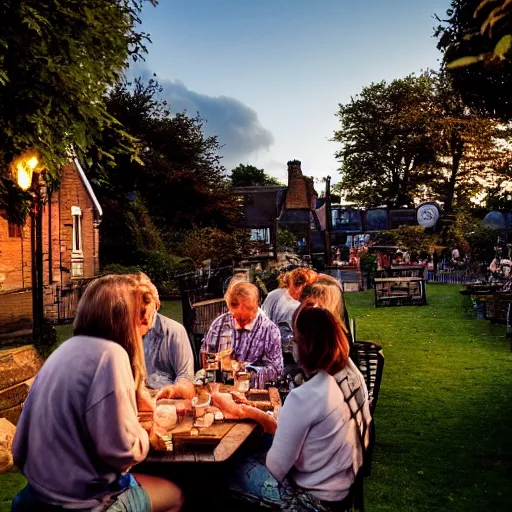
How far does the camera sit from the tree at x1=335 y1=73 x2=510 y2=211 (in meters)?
45.5

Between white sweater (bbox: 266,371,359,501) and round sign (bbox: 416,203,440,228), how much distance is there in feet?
117

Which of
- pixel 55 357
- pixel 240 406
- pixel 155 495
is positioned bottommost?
pixel 155 495

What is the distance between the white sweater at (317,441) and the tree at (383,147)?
4761 cm

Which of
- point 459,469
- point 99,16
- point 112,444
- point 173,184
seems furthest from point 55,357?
point 173,184

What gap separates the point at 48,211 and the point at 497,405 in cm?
1610

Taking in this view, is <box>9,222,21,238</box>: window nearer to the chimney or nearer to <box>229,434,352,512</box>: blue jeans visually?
<box>229,434,352,512</box>: blue jeans

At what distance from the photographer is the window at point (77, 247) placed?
2350 centimetres

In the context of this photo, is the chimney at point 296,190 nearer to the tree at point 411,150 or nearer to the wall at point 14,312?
the tree at point 411,150

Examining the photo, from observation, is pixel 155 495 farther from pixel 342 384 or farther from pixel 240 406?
pixel 342 384

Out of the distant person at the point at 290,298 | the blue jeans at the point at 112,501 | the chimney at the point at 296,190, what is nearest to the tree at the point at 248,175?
the chimney at the point at 296,190

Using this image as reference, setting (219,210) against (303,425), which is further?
(219,210)

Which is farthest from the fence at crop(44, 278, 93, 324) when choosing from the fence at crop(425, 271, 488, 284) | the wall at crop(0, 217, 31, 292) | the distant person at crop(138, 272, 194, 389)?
the fence at crop(425, 271, 488, 284)

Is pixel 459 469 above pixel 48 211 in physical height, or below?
below

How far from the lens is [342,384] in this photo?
10.2ft
